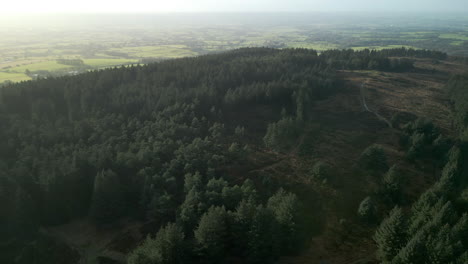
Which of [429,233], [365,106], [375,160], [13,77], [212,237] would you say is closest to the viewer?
[429,233]

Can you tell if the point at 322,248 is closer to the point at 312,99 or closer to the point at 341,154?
the point at 341,154

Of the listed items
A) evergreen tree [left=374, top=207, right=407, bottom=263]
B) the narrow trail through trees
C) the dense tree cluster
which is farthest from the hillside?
evergreen tree [left=374, top=207, right=407, bottom=263]

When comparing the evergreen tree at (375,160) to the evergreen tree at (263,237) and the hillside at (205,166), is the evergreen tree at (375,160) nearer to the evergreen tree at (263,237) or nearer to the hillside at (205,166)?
the hillside at (205,166)

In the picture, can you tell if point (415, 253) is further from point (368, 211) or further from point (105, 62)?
point (105, 62)

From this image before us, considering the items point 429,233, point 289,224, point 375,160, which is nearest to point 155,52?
point 375,160

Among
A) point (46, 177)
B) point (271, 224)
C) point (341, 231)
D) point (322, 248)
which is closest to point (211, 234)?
point (271, 224)

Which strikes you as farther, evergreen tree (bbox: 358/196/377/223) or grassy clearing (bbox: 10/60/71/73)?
grassy clearing (bbox: 10/60/71/73)

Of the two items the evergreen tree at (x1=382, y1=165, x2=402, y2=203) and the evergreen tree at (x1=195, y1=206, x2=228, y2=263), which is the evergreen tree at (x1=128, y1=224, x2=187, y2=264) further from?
the evergreen tree at (x1=382, y1=165, x2=402, y2=203)
